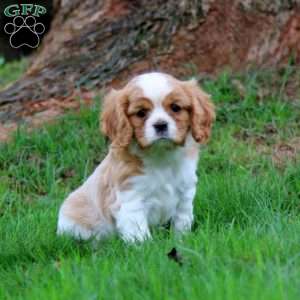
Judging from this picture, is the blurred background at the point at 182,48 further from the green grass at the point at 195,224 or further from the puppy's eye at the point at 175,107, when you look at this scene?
the puppy's eye at the point at 175,107

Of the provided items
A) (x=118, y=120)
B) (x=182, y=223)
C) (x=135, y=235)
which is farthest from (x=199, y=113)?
(x=135, y=235)

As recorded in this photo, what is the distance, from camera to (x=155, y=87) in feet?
18.2

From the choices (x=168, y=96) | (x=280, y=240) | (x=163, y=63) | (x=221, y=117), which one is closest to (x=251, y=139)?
(x=221, y=117)

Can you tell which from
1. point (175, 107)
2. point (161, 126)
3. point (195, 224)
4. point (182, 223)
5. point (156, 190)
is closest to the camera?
point (161, 126)

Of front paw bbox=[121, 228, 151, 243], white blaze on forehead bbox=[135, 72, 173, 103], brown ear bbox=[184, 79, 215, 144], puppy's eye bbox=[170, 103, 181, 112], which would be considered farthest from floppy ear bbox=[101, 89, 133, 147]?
front paw bbox=[121, 228, 151, 243]

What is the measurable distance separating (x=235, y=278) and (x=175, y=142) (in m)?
1.59

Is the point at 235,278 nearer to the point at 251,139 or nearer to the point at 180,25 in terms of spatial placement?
the point at 251,139

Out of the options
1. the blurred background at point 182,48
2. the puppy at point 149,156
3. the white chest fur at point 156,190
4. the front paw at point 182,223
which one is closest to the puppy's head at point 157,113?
the puppy at point 149,156

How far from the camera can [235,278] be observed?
417cm

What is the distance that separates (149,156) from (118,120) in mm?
316

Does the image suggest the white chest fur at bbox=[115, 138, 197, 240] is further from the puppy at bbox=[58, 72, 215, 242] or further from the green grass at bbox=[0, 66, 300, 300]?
the green grass at bbox=[0, 66, 300, 300]

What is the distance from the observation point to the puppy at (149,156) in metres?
5.57

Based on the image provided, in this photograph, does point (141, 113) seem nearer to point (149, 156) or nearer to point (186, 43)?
point (149, 156)

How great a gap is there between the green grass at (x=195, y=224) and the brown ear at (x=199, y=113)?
1.93 ft
